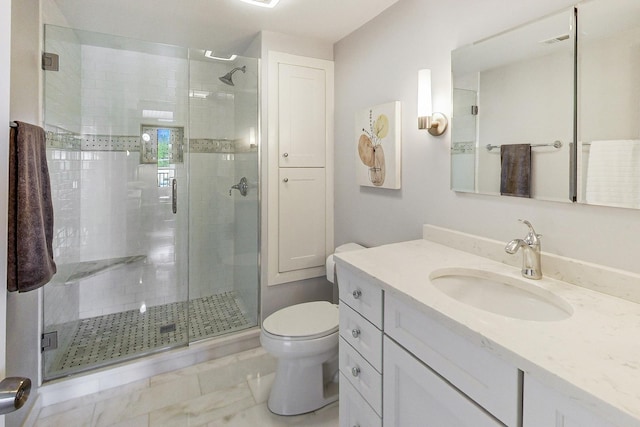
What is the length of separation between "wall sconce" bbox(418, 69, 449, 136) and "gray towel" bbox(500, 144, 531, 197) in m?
0.35

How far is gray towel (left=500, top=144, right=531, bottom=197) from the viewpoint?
1.31 meters

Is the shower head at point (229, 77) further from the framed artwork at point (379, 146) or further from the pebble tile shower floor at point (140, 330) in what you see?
the pebble tile shower floor at point (140, 330)

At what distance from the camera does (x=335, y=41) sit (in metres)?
2.52

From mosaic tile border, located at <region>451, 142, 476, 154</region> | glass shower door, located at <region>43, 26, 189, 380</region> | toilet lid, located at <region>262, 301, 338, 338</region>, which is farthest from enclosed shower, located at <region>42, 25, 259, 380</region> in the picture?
mosaic tile border, located at <region>451, 142, 476, 154</region>

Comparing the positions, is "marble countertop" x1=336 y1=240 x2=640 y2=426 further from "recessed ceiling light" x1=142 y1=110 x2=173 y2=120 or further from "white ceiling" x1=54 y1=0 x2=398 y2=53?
"recessed ceiling light" x1=142 y1=110 x2=173 y2=120

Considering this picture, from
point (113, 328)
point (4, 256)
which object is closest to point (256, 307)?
point (113, 328)

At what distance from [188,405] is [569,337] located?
1811 mm

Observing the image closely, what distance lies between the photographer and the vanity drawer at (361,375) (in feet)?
4.03

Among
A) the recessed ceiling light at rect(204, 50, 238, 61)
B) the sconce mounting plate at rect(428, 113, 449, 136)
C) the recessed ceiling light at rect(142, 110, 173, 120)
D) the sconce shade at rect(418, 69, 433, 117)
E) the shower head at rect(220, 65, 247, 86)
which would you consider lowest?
the sconce mounting plate at rect(428, 113, 449, 136)

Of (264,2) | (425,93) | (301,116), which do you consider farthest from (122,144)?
(425,93)

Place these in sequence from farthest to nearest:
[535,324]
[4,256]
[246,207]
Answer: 1. [246,207]
2. [535,324]
3. [4,256]

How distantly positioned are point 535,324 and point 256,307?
6.61ft

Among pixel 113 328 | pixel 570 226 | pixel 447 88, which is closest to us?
pixel 570 226

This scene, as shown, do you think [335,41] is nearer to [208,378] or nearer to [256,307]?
[256,307]
